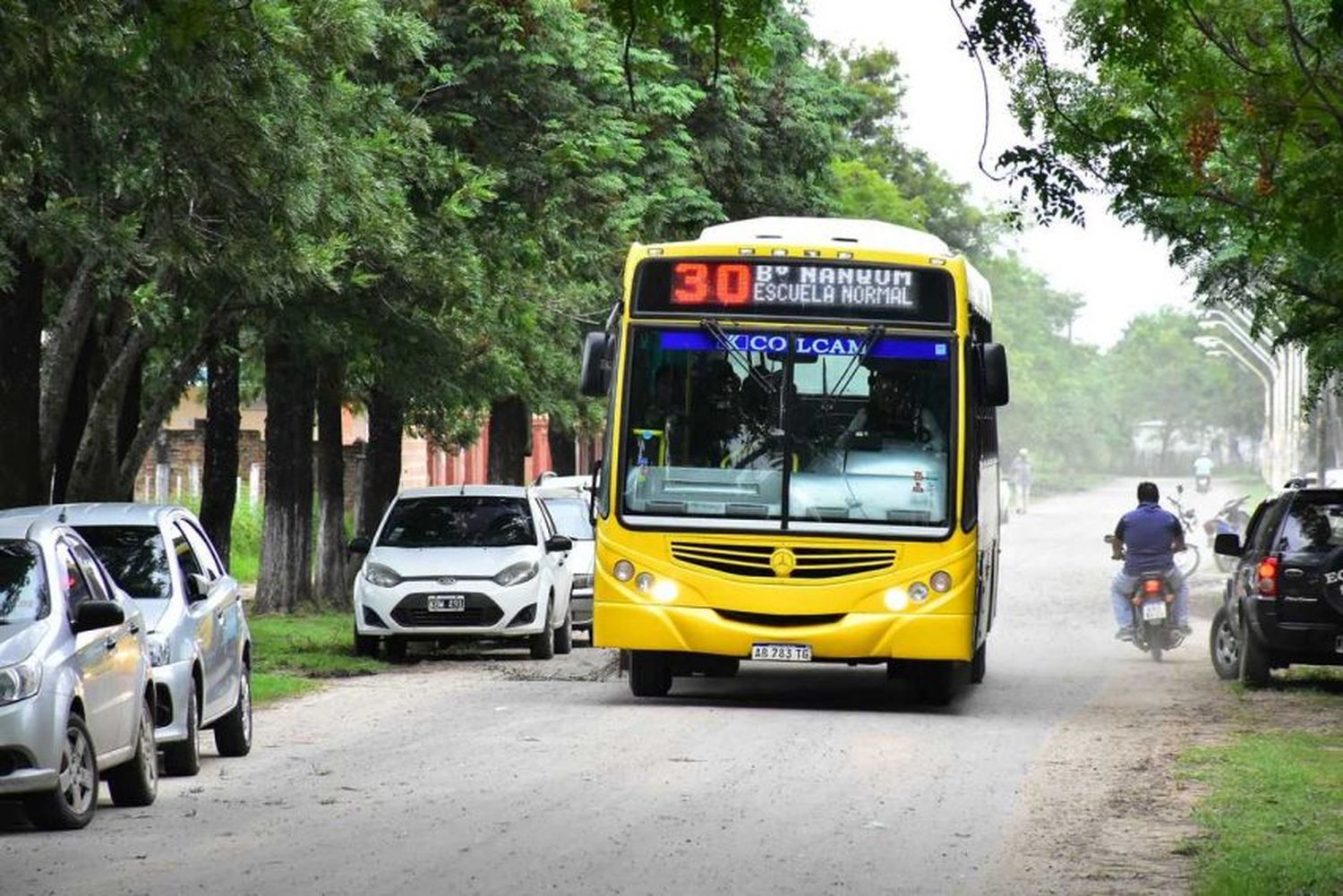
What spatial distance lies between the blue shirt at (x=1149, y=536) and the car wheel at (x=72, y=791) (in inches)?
644

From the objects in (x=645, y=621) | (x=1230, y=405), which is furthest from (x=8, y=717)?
(x=1230, y=405)

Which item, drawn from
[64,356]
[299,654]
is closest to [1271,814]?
[64,356]

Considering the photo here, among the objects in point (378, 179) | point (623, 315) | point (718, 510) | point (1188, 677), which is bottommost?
point (1188, 677)

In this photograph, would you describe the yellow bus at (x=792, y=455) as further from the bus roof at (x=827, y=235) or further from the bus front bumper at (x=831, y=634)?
the bus roof at (x=827, y=235)

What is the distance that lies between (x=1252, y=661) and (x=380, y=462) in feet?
52.1

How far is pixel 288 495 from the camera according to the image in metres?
32.7

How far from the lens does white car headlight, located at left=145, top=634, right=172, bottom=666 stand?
14.7m

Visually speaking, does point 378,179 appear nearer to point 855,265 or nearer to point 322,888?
point 855,265

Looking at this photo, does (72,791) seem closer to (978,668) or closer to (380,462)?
(978,668)

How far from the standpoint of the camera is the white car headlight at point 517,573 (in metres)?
26.2

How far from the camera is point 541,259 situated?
3000cm

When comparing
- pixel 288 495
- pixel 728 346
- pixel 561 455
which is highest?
pixel 728 346

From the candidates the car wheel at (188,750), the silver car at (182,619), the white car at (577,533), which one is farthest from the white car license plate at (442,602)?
the car wheel at (188,750)

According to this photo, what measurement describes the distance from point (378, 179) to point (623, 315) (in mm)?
5056
